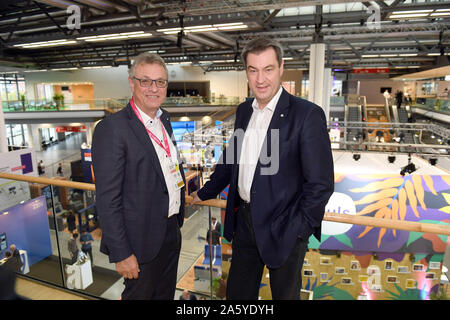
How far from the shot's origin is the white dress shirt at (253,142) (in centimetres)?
154

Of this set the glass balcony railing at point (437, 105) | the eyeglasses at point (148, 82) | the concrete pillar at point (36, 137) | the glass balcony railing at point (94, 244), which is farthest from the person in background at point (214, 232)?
the concrete pillar at point (36, 137)

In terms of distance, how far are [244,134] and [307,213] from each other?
539 millimetres

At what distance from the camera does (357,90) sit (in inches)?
1230

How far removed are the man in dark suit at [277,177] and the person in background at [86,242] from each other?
275cm

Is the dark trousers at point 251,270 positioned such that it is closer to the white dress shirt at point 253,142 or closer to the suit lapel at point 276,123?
the white dress shirt at point 253,142

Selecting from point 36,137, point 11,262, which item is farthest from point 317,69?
point 36,137

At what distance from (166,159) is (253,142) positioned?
0.50m

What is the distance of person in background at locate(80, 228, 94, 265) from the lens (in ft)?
13.0

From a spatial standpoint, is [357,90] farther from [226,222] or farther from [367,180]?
[226,222]

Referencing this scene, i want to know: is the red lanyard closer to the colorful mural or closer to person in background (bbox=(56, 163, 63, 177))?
the colorful mural

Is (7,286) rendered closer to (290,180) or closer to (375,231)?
(290,180)

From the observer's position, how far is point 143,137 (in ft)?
5.15

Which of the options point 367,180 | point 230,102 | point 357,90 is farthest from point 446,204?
point 357,90

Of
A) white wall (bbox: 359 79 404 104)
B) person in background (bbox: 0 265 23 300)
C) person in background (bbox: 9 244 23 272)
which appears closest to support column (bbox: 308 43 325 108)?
person in background (bbox: 9 244 23 272)
